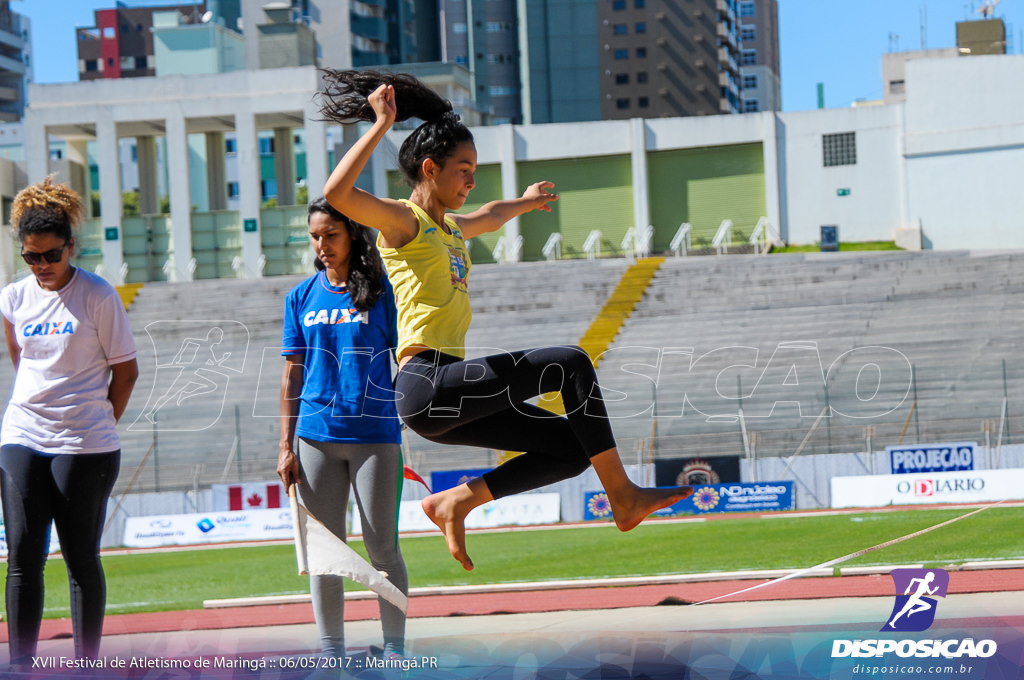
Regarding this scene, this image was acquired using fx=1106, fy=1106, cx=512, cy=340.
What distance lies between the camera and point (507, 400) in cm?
336

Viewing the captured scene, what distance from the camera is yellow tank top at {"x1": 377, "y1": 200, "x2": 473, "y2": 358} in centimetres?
346

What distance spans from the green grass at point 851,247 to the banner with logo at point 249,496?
20893 mm

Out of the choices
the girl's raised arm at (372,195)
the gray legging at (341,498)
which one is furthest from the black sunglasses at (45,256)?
the girl's raised arm at (372,195)

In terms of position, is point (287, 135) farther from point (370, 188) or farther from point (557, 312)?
point (557, 312)

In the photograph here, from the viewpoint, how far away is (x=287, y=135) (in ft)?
110

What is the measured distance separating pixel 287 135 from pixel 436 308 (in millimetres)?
31432

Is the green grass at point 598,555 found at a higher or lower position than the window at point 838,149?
lower

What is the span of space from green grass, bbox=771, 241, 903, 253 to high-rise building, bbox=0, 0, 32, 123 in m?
58.8

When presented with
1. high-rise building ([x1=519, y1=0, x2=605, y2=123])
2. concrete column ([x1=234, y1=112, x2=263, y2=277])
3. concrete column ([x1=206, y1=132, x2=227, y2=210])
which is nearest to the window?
concrete column ([x1=234, y1=112, x2=263, y2=277])

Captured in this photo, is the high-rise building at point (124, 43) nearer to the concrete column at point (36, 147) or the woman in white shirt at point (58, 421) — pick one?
the concrete column at point (36, 147)

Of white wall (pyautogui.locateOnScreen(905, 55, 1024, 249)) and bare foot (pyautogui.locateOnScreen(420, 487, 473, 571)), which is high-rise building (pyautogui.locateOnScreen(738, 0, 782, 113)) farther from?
bare foot (pyautogui.locateOnScreen(420, 487, 473, 571))

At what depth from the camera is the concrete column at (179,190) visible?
3148 cm

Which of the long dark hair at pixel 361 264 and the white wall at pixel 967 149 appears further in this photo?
the white wall at pixel 967 149

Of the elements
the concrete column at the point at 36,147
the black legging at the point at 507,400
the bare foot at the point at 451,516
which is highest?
the concrete column at the point at 36,147
